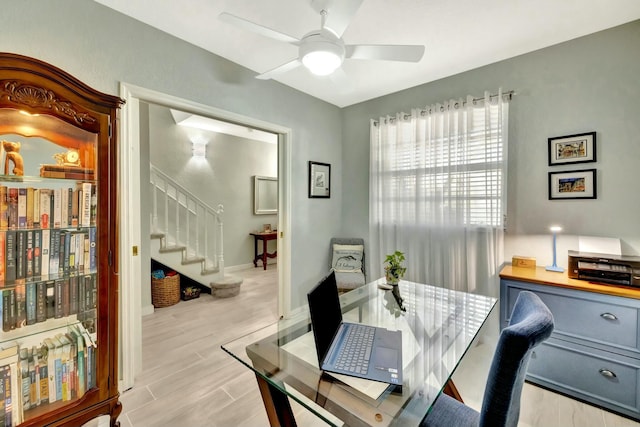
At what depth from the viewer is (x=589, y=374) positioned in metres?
1.78

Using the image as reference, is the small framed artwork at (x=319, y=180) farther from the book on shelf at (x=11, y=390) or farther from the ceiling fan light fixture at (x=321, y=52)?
the book on shelf at (x=11, y=390)

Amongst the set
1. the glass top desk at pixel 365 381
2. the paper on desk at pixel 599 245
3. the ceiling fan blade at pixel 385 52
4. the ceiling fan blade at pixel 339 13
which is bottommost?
the glass top desk at pixel 365 381

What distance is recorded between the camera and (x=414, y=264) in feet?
9.75

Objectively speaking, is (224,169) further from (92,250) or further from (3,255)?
(3,255)

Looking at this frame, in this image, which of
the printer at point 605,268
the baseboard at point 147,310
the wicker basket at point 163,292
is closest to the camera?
the printer at point 605,268

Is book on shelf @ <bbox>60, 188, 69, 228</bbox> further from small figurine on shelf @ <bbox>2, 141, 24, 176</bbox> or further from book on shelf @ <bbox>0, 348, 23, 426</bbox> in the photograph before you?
book on shelf @ <bbox>0, 348, 23, 426</bbox>

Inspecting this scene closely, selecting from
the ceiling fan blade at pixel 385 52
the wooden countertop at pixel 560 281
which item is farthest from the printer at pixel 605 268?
the ceiling fan blade at pixel 385 52

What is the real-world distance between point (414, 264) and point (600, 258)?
56.5 inches

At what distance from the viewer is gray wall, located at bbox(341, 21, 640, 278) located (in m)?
2.00

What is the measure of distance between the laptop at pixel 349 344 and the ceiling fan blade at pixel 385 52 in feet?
4.53

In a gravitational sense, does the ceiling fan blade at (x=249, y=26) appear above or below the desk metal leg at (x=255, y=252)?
above

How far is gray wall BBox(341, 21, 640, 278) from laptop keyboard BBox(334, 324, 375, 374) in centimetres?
189

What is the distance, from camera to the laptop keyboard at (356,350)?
1.07 meters

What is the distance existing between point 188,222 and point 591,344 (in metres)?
4.72
